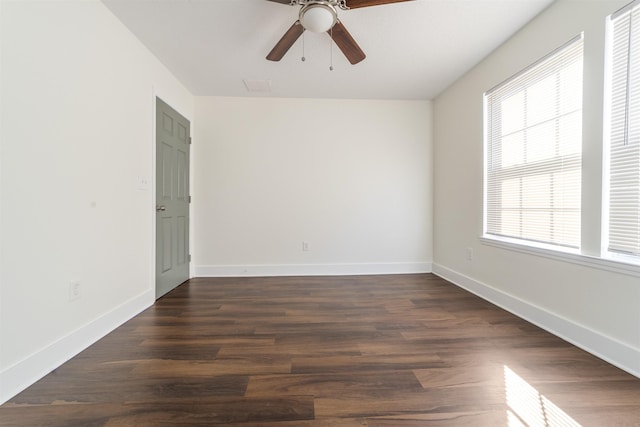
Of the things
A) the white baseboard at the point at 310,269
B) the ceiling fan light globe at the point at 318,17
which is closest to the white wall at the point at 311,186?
the white baseboard at the point at 310,269

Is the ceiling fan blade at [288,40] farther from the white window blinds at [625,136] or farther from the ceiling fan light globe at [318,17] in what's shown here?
the white window blinds at [625,136]

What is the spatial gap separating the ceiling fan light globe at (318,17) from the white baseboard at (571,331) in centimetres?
263

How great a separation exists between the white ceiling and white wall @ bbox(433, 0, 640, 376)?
A: 8.0 inches

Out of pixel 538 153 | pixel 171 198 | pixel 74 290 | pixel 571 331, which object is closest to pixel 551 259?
pixel 571 331

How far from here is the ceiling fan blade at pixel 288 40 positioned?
6.09 feet

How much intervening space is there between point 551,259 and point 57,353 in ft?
11.0

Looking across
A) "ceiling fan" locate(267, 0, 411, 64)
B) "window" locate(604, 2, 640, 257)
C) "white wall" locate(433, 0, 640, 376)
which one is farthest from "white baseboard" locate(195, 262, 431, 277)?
"ceiling fan" locate(267, 0, 411, 64)

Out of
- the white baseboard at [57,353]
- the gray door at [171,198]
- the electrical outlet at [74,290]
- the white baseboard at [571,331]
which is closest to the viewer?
the white baseboard at [57,353]

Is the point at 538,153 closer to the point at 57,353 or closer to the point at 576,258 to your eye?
the point at 576,258

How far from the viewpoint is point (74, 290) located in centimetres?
168

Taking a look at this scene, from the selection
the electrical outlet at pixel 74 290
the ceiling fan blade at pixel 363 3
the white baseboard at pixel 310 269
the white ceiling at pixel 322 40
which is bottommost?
the white baseboard at pixel 310 269

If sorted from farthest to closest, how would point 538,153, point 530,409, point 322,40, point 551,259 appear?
point 322,40 → point 538,153 → point 551,259 → point 530,409

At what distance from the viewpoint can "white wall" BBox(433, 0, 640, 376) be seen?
1.56 meters

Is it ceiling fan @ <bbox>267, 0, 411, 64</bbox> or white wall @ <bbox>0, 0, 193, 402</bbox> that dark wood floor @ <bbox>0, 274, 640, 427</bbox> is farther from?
ceiling fan @ <bbox>267, 0, 411, 64</bbox>
